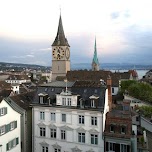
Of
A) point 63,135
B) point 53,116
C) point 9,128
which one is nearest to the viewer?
point 9,128

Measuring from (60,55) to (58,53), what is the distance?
1.08m

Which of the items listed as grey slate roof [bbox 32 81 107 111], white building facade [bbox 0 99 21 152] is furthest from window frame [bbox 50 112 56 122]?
white building facade [bbox 0 99 21 152]

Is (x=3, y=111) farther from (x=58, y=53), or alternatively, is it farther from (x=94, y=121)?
(x=58, y=53)

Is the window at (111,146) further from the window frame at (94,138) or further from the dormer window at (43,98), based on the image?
the dormer window at (43,98)

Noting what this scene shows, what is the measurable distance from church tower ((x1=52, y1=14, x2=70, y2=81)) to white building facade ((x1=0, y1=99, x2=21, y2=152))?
2224 inches

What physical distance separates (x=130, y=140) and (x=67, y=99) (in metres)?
10.4

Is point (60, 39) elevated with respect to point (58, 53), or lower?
elevated

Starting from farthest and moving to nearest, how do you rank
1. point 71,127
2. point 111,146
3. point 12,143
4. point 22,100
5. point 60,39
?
point 60,39 < point 22,100 < point 71,127 < point 12,143 < point 111,146

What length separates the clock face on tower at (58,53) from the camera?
314 feet

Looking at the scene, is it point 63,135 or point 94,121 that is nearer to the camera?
point 94,121

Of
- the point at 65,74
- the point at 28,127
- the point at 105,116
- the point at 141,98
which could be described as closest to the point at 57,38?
the point at 65,74

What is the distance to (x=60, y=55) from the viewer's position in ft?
315

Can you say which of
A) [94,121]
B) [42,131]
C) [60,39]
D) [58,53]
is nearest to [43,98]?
[42,131]

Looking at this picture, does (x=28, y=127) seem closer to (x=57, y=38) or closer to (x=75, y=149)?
(x=75, y=149)
